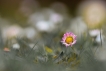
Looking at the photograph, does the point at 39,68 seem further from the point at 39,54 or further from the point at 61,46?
the point at 61,46

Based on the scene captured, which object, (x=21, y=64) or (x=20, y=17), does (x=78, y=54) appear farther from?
(x=20, y=17)

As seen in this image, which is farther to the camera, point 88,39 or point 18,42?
point 18,42

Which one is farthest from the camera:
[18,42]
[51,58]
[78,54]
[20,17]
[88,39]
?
[20,17]

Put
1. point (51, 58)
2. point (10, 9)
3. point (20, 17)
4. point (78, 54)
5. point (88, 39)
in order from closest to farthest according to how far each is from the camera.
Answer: point (51, 58), point (78, 54), point (88, 39), point (20, 17), point (10, 9)

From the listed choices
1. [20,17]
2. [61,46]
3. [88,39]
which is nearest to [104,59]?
[88,39]

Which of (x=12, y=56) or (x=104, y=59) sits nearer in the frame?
(x=104, y=59)

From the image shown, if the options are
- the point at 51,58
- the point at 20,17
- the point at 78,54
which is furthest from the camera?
the point at 20,17

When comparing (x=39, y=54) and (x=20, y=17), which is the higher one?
(x=20, y=17)

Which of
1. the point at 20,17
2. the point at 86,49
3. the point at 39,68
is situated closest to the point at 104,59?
the point at 39,68

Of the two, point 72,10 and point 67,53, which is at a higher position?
point 72,10
